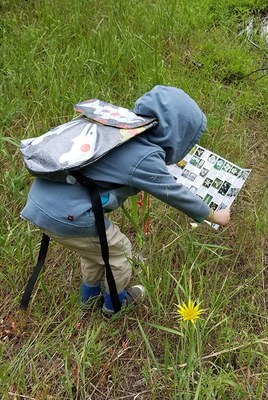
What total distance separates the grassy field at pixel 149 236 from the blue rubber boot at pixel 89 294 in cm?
4

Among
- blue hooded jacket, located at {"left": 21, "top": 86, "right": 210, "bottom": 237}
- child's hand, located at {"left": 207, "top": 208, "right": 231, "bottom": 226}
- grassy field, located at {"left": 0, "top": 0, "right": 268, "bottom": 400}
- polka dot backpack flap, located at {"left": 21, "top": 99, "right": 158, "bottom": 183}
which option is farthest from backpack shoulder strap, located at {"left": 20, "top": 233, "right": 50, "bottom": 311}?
child's hand, located at {"left": 207, "top": 208, "right": 231, "bottom": 226}

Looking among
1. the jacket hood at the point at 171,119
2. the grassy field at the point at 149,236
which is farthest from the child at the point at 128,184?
the grassy field at the point at 149,236

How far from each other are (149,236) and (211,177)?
1.25ft

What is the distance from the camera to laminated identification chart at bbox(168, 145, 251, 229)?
7.62 ft

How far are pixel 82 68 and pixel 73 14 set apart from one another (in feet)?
1.95

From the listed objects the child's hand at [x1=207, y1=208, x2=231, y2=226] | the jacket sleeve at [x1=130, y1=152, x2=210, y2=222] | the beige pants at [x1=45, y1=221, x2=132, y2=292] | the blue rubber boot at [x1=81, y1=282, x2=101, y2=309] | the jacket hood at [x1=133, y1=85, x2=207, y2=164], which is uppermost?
the jacket hood at [x1=133, y1=85, x2=207, y2=164]

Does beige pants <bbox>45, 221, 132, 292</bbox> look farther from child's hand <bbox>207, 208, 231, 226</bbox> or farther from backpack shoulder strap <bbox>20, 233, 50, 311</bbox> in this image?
child's hand <bbox>207, 208, 231, 226</bbox>

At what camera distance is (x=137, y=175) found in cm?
172

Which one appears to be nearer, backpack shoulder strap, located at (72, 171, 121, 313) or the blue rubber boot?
backpack shoulder strap, located at (72, 171, 121, 313)

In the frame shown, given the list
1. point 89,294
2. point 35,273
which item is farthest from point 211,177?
point 35,273

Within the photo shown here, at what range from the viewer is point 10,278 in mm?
2215

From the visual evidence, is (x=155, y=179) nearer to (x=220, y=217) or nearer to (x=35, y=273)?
(x=220, y=217)

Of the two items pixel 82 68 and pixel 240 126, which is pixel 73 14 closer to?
pixel 82 68

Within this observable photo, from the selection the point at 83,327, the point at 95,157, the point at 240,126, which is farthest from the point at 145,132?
the point at 240,126
